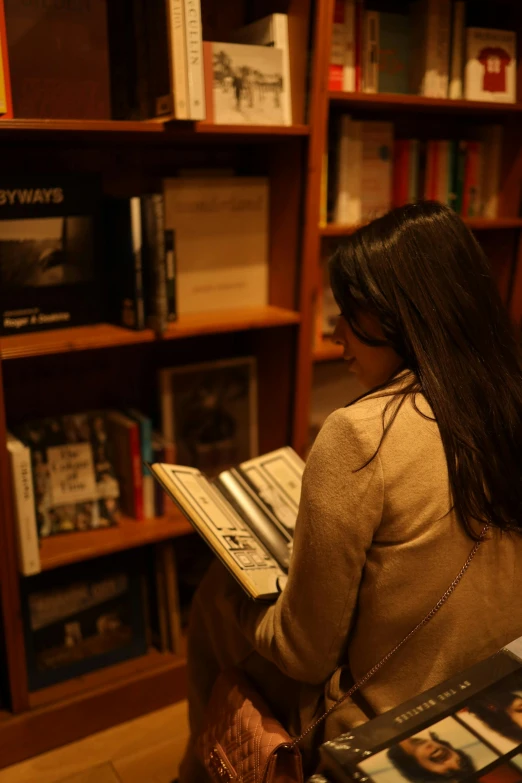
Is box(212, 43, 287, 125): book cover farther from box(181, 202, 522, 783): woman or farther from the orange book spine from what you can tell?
box(181, 202, 522, 783): woman

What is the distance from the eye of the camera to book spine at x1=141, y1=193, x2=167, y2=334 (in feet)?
4.82

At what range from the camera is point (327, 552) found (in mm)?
924

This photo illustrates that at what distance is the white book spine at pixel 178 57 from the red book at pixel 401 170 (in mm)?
753

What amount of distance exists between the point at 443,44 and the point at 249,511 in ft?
4.46

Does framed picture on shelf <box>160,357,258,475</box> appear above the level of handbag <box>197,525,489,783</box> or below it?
above

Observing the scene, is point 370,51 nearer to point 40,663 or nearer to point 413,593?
point 413,593

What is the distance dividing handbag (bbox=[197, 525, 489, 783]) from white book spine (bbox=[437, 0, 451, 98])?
1.39 meters

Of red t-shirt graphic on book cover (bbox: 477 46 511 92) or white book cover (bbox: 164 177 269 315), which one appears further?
red t-shirt graphic on book cover (bbox: 477 46 511 92)

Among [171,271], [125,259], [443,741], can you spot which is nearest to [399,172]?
[171,271]

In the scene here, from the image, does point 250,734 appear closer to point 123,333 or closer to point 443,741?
point 443,741

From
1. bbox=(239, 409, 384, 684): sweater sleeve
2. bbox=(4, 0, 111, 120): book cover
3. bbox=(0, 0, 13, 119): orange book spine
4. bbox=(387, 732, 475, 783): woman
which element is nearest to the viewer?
bbox=(387, 732, 475, 783): woman

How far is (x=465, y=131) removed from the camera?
2.19 m

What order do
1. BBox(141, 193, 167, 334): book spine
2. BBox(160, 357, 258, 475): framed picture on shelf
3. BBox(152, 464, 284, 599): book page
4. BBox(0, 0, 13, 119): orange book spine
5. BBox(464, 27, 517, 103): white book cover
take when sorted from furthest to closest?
BBox(464, 27, 517, 103): white book cover → BBox(160, 357, 258, 475): framed picture on shelf → BBox(141, 193, 167, 334): book spine → BBox(0, 0, 13, 119): orange book spine → BBox(152, 464, 284, 599): book page

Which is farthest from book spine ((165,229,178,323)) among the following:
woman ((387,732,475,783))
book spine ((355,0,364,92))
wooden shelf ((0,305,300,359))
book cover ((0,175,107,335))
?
woman ((387,732,475,783))
